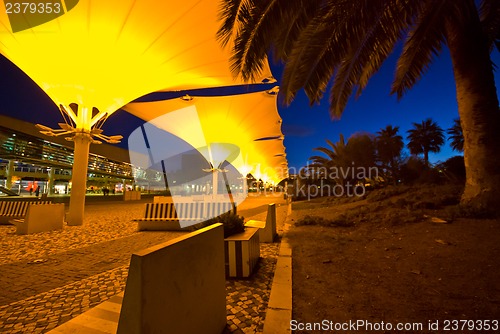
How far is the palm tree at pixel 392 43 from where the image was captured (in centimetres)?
446

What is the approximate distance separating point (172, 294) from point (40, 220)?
8.17m

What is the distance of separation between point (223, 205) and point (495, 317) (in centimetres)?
624

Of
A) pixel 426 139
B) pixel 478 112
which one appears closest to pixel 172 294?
pixel 478 112

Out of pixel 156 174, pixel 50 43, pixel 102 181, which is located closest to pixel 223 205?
pixel 50 43

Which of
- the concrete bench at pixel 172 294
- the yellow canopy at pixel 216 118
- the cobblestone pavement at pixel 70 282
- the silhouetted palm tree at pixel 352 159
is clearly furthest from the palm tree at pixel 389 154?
the concrete bench at pixel 172 294

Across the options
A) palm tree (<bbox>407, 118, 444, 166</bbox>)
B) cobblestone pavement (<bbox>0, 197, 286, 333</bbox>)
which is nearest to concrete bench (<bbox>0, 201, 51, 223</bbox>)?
cobblestone pavement (<bbox>0, 197, 286, 333</bbox>)

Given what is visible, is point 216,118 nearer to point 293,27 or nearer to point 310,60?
point 293,27

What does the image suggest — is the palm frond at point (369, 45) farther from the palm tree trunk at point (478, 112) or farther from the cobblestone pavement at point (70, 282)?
the cobblestone pavement at point (70, 282)

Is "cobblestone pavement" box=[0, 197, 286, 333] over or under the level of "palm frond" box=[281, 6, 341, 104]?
under

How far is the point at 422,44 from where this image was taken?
16.2 feet

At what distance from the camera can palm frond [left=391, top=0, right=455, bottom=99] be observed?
173 inches

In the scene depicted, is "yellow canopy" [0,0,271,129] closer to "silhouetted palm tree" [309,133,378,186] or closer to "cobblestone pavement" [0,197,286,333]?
"cobblestone pavement" [0,197,286,333]

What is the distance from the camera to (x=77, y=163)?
31.3 ft

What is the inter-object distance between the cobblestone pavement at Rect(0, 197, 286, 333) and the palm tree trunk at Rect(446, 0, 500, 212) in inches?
186
